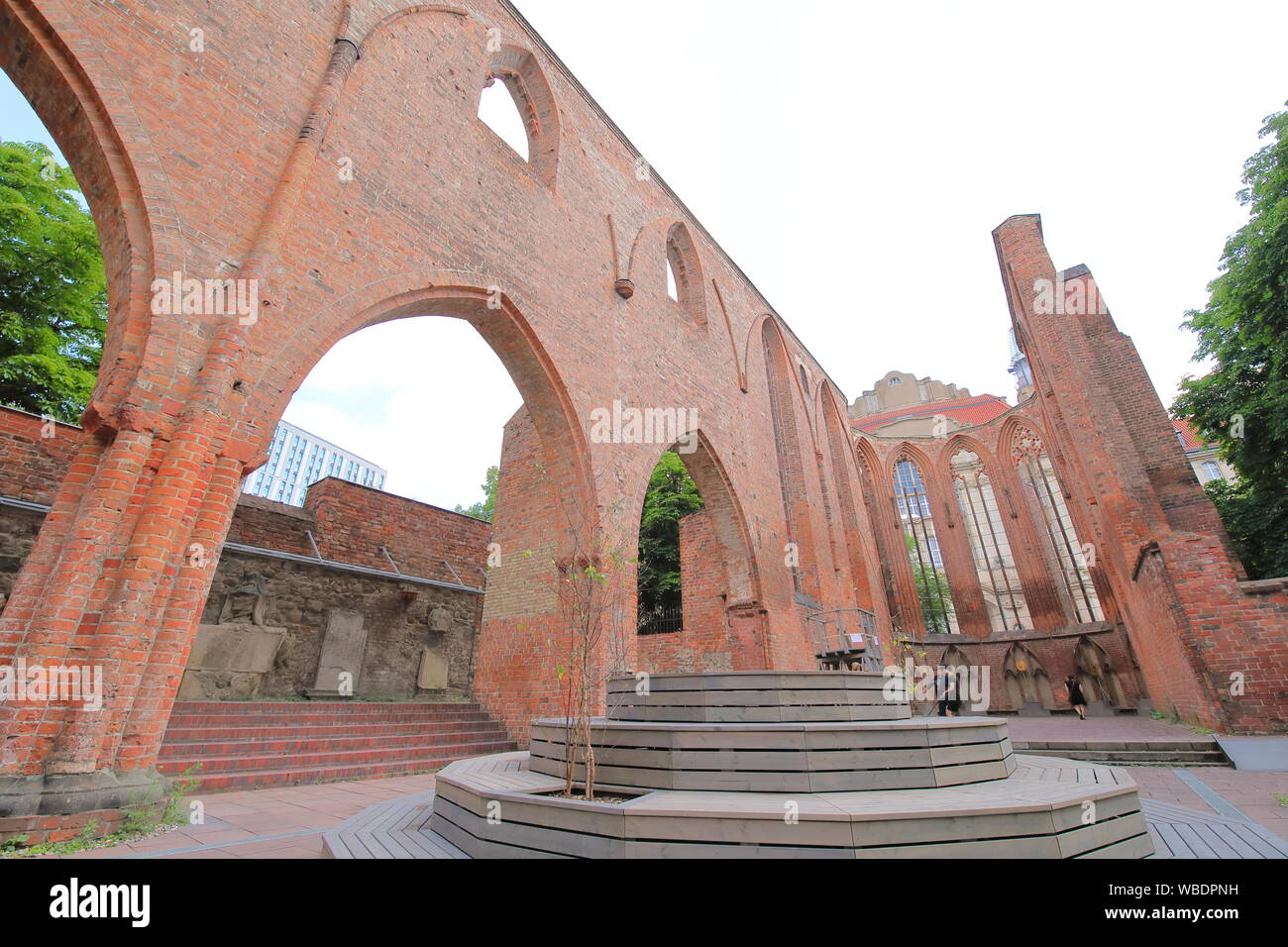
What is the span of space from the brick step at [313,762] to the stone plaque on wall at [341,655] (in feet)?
9.82

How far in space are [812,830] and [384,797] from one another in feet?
13.5

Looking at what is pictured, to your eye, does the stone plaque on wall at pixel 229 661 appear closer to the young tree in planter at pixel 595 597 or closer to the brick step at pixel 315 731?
the brick step at pixel 315 731

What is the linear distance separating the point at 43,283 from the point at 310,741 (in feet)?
32.6

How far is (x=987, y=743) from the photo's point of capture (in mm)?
3365

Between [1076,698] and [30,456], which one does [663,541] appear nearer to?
[1076,698]

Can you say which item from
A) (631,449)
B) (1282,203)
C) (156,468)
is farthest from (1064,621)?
(156,468)

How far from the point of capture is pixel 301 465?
7950 cm

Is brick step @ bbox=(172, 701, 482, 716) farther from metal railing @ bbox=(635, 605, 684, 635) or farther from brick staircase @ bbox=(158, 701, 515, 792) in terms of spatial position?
metal railing @ bbox=(635, 605, 684, 635)

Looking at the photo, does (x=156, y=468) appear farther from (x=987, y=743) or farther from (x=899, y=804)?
(x=987, y=743)

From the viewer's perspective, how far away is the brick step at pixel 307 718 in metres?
6.03

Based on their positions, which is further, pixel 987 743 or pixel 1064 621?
pixel 1064 621

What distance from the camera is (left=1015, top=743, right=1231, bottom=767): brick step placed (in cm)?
632

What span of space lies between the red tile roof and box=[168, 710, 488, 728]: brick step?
30367mm
